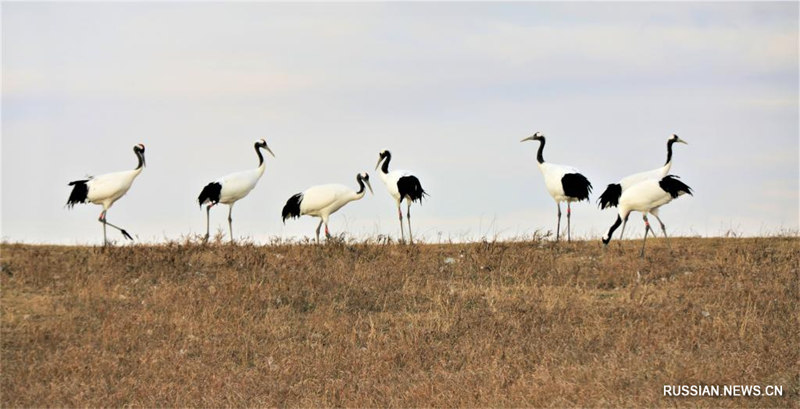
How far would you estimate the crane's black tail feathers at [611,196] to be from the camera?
22969 mm

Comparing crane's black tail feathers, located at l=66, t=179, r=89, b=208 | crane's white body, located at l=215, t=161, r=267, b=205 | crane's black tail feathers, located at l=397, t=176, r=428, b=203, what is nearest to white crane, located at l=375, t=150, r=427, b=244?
crane's black tail feathers, located at l=397, t=176, r=428, b=203

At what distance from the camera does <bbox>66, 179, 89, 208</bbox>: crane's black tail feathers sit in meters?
21.5

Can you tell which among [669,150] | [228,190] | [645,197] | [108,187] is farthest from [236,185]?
[669,150]

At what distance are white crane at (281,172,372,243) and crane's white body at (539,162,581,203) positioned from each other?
4.37m

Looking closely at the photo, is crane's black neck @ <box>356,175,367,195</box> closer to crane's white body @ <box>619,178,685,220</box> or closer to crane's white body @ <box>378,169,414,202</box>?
crane's white body @ <box>378,169,414,202</box>

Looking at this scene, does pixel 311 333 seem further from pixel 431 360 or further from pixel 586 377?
pixel 586 377

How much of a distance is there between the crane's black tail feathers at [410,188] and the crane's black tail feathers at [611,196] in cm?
410

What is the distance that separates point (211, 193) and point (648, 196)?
9.35 m

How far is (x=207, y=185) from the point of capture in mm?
23016

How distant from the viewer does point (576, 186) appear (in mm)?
22547

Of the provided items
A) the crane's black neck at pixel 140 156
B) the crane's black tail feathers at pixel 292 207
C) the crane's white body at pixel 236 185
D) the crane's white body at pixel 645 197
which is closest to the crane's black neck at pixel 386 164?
the crane's black tail feathers at pixel 292 207

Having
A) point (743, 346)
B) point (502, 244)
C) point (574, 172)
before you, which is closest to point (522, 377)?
point (743, 346)

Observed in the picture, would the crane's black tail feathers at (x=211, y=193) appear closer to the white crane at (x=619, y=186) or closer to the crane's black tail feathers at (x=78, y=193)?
the crane's black tail feathers at (x=78, y=193)

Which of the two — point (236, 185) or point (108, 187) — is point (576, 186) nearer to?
point (236, 185)
